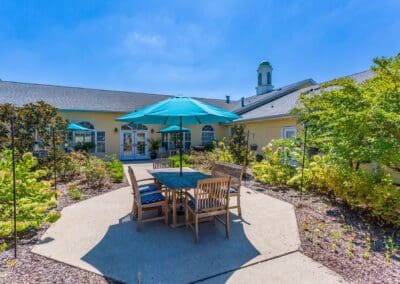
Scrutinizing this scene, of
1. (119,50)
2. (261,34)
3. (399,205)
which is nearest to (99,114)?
(119,50)

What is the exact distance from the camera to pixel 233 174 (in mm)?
5133

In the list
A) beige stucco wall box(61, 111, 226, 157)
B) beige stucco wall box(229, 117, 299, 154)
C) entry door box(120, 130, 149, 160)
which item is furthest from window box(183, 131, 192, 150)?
beige stucco wall box(229, 117, 299, 154)

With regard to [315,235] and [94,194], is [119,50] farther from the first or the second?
[315,235]

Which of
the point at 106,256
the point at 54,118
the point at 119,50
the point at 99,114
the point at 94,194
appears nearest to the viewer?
the point at 106,256

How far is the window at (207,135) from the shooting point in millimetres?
16578

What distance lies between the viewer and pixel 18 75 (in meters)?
16.4

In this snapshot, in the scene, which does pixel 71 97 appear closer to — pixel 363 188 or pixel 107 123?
pixel 107 123

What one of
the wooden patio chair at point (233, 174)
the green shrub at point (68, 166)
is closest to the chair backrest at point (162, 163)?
the wooden patio chair at point (233, 174)

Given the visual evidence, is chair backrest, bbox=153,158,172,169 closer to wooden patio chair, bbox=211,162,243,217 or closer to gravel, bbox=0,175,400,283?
wooden patio chair, bbox=211,162,243,217

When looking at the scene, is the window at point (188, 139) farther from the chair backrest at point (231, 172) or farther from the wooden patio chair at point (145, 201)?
the wooden patio chair at point (145, 201)

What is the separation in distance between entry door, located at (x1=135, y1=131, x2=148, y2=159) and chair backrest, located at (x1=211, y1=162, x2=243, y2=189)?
1018 cm

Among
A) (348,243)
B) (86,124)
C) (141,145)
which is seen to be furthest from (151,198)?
(86,124)

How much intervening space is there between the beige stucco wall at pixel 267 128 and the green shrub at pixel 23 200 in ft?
32.2

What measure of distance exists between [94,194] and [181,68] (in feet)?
28.2
